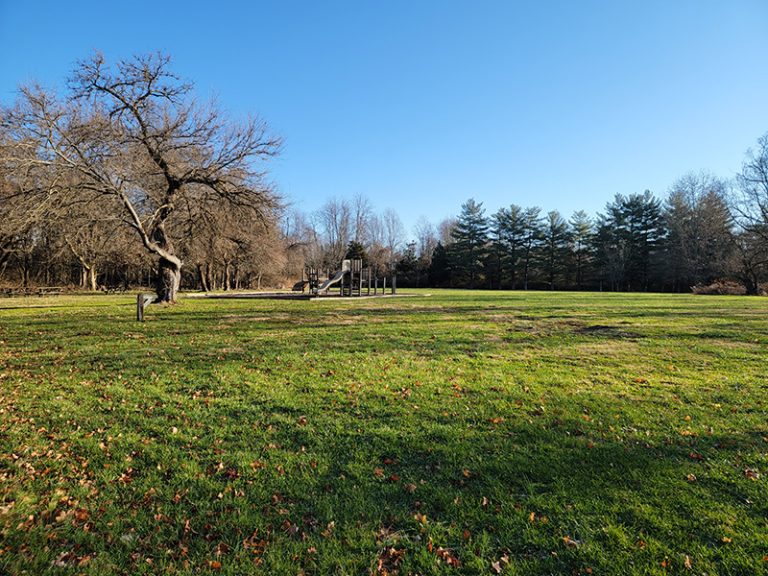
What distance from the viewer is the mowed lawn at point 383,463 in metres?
2.63

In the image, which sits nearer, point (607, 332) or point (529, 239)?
point (607, 332)

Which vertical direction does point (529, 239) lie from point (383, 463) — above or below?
above

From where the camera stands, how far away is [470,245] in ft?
196

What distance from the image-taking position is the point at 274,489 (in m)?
3.38

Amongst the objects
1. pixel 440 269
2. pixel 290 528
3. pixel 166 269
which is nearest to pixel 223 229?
pixel 166 269

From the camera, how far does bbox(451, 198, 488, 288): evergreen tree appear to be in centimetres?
5862

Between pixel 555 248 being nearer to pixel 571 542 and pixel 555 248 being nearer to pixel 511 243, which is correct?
pixel 511 243

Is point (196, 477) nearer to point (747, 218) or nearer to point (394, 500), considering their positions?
point (394, 500)

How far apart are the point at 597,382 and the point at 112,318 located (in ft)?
46.1

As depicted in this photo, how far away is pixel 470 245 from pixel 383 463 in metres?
57.9

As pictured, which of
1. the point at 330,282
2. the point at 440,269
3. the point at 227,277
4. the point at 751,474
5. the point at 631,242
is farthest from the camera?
the point at 440,269

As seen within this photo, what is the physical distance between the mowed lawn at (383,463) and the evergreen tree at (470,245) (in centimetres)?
5120

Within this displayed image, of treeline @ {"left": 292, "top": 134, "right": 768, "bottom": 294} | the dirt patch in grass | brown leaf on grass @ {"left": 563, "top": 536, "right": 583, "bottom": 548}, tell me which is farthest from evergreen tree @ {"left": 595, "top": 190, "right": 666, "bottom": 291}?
brown leaf on grass @ {"left": 563, "top": 536, "right": 583, "bottom": 548}

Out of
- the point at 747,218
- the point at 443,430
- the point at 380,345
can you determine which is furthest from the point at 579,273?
the point at 443,430
